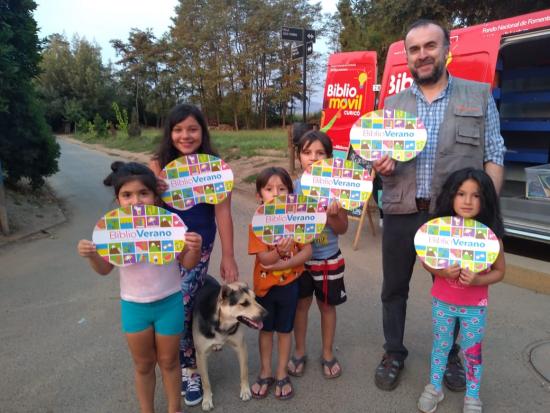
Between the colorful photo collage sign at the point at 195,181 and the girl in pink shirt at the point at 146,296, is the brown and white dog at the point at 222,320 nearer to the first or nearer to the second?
the girl in pink shirt at the point at 146,296

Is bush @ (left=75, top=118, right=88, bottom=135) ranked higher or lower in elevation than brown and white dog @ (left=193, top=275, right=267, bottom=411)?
higher

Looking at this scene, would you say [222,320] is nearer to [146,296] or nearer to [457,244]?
[146,296]

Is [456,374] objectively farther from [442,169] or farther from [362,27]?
[362,27]

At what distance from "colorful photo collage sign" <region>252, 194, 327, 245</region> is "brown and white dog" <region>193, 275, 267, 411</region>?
0.41 metres

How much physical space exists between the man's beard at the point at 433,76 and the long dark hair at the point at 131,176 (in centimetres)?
175

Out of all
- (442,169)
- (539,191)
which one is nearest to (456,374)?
(442,169)

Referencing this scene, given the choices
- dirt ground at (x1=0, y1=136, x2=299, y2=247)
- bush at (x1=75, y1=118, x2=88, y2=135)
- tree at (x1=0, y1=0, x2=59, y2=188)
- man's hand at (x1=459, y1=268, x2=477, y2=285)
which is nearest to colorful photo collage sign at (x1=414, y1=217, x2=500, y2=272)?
man's hand at (x1=459, y1=268, x2=477, y2=285)

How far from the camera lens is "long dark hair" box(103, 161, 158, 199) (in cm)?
230

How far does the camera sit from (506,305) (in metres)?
4.09

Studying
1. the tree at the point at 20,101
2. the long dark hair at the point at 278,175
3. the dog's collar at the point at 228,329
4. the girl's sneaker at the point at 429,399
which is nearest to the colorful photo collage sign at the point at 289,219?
the long dark hair at the point at 278,175

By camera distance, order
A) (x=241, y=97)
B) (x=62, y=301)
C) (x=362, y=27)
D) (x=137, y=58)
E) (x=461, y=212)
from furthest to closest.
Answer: (x=137, y=58)
(x=241, y=97)
(x=362, y=27)
(x=62, y=301)
(x=461, y=212)

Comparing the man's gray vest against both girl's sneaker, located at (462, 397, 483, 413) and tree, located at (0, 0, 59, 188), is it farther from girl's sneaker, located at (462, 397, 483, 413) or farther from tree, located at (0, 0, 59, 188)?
tree, located at (0, 0, 59, 188)

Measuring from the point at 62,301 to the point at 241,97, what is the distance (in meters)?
35.7

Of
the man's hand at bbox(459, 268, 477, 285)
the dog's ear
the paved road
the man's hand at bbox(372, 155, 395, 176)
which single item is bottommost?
the paved road
